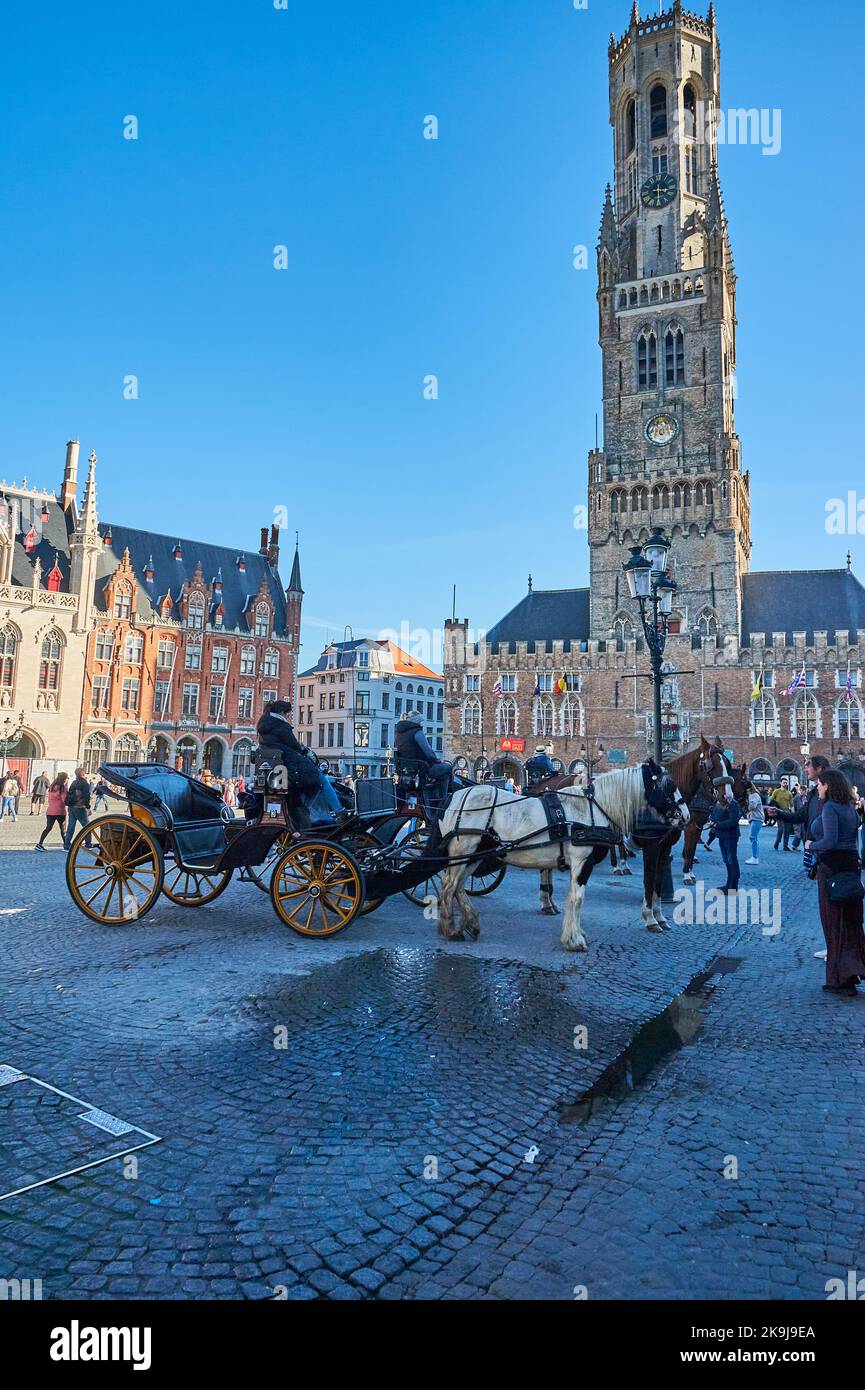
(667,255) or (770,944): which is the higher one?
(667,255)

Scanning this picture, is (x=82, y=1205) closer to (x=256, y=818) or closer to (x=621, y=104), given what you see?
(x=256, y=818)

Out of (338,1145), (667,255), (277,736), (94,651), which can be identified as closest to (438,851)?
(277,736)

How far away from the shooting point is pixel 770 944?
9203mm

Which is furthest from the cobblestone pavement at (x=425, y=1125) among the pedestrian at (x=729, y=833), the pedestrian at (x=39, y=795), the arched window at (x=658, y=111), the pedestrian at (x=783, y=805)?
the arched window at (x=658, y=111)

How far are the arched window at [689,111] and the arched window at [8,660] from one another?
56.0m

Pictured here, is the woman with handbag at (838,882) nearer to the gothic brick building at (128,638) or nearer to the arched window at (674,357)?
the gothic brick building at (128,638)

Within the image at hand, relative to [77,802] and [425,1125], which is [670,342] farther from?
[425,1125]

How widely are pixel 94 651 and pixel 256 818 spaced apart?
133 feet

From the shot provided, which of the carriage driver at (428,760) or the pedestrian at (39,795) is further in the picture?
the pedestrian at (39,795)

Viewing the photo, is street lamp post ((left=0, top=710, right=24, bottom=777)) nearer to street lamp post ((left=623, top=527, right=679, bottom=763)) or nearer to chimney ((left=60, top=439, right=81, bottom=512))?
chimney ((left=60, top=439, right=81, bottom=512))

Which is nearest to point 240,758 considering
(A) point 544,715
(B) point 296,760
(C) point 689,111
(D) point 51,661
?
(D) point 51,661

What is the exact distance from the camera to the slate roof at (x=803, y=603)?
157ft

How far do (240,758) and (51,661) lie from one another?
13069 millimetres

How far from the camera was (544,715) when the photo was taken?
170 feet
